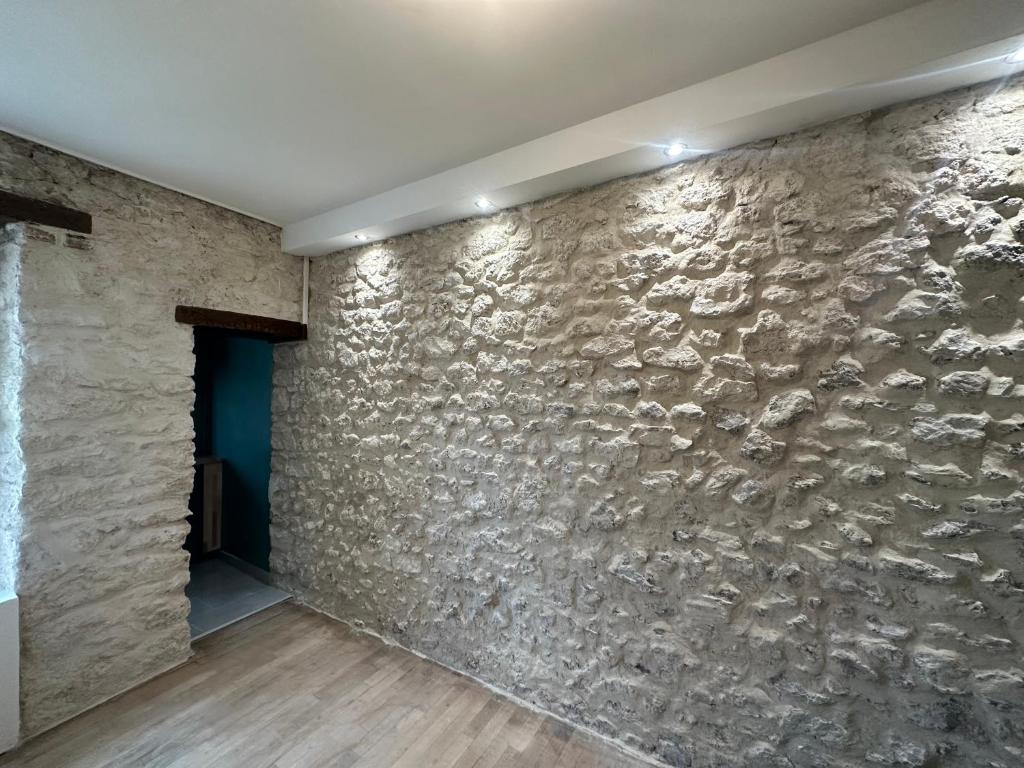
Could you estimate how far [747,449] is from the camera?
165 centimetres

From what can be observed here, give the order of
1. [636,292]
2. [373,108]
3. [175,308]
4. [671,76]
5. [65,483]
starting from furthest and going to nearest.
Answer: [175,308] < [65,483] < [636,292] < [373,108] < [671,76]

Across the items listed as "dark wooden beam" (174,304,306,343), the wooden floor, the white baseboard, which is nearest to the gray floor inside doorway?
the wooden floor

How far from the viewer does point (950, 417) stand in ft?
4.45

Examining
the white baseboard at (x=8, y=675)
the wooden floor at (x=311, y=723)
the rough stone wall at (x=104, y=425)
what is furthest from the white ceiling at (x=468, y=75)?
the wooden floor at (x=311, y=723)

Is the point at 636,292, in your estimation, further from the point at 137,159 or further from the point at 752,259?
the point at 137,159

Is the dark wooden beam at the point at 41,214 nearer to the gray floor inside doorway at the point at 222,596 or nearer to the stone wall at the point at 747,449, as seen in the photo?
the stone wall at the point at 747,449

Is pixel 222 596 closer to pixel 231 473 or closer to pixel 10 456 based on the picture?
pixel 231 473

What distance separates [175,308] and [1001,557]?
3.88 metres

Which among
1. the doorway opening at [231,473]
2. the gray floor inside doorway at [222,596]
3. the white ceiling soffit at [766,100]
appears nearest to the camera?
the white ceiling soffit at [766,100]

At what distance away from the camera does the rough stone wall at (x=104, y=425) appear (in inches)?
79.1

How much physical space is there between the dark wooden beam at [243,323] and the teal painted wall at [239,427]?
53 cm

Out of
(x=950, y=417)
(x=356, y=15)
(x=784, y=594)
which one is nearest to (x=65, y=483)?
(x=356, y=15)

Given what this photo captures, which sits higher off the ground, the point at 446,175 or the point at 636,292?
the point at 446,175

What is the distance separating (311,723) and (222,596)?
1.75 m
